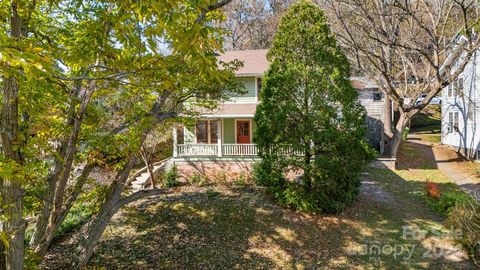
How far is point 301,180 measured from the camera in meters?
10.8

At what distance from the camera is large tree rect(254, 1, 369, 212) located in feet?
31.5

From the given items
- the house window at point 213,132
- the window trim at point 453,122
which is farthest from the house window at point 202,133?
the window trim at point 453,122

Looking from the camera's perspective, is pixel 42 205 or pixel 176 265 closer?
pixel 42 205

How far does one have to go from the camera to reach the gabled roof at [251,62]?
53.6 ft

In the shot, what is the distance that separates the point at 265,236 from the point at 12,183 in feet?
22.3

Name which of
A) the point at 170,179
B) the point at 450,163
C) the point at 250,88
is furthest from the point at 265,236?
the point at 450,163

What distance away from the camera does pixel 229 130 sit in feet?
57.3

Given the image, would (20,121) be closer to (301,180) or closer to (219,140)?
(301,180)

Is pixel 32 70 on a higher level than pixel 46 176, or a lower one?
higher

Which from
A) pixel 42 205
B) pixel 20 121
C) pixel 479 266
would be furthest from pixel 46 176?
pixel 479 266

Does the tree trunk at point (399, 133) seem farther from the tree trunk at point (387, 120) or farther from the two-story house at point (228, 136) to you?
the tree trunk at point (387, 120)

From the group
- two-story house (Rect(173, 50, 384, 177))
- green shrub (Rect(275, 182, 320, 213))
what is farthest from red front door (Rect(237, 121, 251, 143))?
green shrub (Rect(275, 182, 320, 213))

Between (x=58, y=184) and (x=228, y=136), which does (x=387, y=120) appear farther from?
(x=58, y=184)

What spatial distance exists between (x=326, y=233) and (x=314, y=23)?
6859 mm
